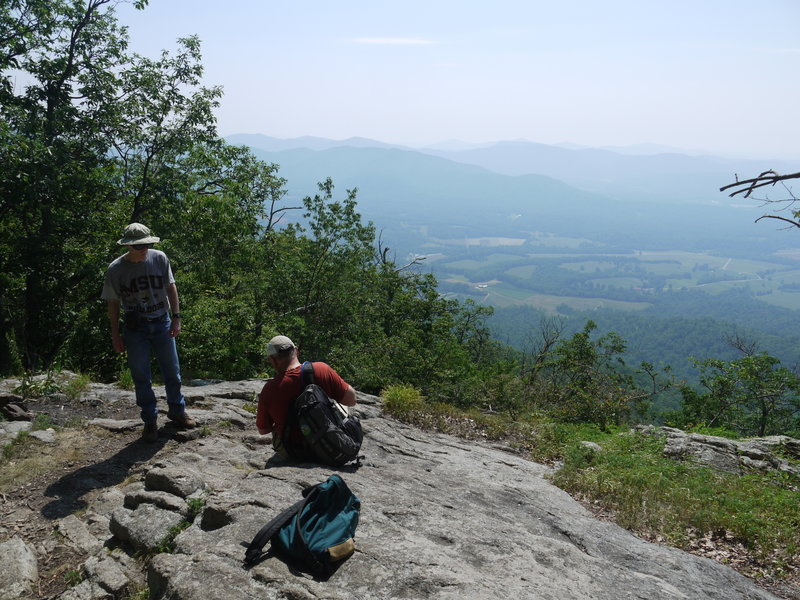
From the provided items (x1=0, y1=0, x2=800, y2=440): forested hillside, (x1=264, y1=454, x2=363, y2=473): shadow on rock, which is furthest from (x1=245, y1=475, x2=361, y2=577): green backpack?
(x1=0, y1=0, x2=800, y2=440): forested hillside

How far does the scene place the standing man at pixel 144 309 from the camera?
5.85m

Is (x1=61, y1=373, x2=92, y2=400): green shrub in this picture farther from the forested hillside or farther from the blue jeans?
the blue jeans

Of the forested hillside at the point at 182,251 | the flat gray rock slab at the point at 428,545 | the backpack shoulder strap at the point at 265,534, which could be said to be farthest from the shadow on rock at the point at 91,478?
the forested hillside at the point at 182,251

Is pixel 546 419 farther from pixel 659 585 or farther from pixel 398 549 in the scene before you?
pixel 398 549

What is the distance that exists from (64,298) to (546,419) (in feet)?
35.9

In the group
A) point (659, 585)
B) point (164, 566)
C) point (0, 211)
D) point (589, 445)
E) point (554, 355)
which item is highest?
point (0, 211)

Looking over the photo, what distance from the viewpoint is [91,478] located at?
5652mm

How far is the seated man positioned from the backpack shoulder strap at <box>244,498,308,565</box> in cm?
161

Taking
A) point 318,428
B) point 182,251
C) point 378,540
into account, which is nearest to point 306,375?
point 318,428

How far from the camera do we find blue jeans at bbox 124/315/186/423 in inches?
240

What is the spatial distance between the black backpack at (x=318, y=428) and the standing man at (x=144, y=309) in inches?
74.5

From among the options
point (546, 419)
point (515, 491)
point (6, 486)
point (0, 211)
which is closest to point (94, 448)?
point (6, 486)

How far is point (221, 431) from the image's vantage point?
707 cm

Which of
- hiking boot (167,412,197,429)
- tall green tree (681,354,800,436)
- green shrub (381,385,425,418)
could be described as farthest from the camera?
tall green tree (681,354,800,436)
